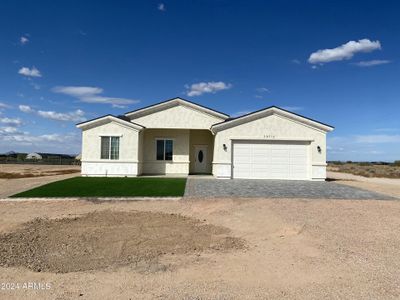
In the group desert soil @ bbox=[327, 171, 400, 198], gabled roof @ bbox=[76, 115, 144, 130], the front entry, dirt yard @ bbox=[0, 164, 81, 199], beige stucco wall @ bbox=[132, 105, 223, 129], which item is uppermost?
beige stucco wall @ bbox=[132, 105, 223, 129]

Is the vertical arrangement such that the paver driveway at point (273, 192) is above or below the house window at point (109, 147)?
below

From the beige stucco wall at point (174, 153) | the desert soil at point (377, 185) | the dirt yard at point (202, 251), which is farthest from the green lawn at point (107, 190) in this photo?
the desert soil at point (377, 185)

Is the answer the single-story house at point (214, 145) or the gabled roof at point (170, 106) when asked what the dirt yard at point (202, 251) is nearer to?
the single-story house at point (214, 145)

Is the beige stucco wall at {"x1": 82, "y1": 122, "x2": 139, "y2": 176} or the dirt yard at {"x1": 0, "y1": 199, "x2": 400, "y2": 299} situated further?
the beige stucco wall at {"x1": 82, "y1": 122, "x2": 139, "y2": 176}

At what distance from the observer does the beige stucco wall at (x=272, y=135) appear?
20.3m

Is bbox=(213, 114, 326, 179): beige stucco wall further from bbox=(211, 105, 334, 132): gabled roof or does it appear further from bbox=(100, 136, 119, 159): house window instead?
bbox=(100, 136, 119, 159): house window

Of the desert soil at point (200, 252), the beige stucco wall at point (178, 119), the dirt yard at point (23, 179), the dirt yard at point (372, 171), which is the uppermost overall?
the beige stucco wall at point (178, 119)

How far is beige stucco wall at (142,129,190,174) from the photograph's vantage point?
2352cm

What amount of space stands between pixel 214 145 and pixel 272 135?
3799 millimetres

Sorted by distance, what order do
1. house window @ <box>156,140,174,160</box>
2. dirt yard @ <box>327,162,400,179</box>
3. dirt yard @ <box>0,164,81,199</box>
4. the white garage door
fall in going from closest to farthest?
dirt yard @ <box>0,164,81,199</box> → the white garage door → house window @ <box>156,140,174,160</box> → dirt yard @ <box>327,162,400,179</box>

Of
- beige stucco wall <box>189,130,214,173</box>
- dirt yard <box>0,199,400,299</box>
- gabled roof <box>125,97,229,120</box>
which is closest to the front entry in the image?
beige stucco wall <box>189,130,214,173</box>

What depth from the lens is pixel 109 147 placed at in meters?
21.6

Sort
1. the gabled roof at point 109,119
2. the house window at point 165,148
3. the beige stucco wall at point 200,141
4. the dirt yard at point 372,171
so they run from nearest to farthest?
1. the gabled roof at point 109,119
2. the house window at point 165,148
3. the beige stucco wall at point 200,141
4. the dirt yard at point 372,171

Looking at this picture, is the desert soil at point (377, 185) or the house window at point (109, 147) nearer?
the desert soil at point (377, 185)
